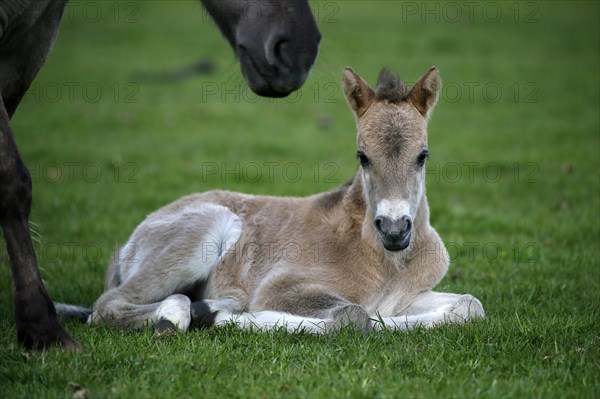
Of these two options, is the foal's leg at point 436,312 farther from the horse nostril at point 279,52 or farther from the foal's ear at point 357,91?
the horse nostril at point 279,52

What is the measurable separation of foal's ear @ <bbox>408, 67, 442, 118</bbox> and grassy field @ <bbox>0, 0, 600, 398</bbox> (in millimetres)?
870

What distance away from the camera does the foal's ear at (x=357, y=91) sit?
19.5 feet

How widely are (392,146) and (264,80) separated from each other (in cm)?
121

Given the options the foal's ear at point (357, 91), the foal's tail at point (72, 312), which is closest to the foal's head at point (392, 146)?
the foal's ear at point (357, 91)

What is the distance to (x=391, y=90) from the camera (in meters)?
5.89

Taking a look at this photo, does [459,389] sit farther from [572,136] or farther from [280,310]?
[572,136]

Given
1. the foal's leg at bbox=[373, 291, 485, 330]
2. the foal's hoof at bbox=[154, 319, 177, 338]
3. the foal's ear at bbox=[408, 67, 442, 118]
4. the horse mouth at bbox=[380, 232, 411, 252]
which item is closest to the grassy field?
the foal's hoof at bbox=[154, 319, 177, 338]

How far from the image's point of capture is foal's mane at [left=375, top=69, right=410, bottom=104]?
5.88 metres

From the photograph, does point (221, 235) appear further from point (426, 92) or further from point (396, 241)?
point (426, 92)

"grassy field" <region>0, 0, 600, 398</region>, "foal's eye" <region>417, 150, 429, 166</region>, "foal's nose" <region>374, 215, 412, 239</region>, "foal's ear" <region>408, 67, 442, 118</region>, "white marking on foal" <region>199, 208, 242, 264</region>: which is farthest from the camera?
"white marking on foal" <region>199, 208, 242, 264</region>

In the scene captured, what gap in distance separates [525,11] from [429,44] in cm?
848

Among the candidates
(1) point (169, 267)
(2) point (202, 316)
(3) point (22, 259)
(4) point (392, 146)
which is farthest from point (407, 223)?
(3) point (22, 259)

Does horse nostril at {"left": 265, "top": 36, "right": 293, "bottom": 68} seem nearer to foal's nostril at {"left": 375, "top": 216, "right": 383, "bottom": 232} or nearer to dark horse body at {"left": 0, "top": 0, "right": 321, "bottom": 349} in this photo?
dark horse body at {"left": 0, "top": 0, "right": 321, "bottom": 349}

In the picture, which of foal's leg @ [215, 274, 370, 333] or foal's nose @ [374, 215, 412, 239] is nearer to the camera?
foal's nose @ [374, 215, 412, 239]
